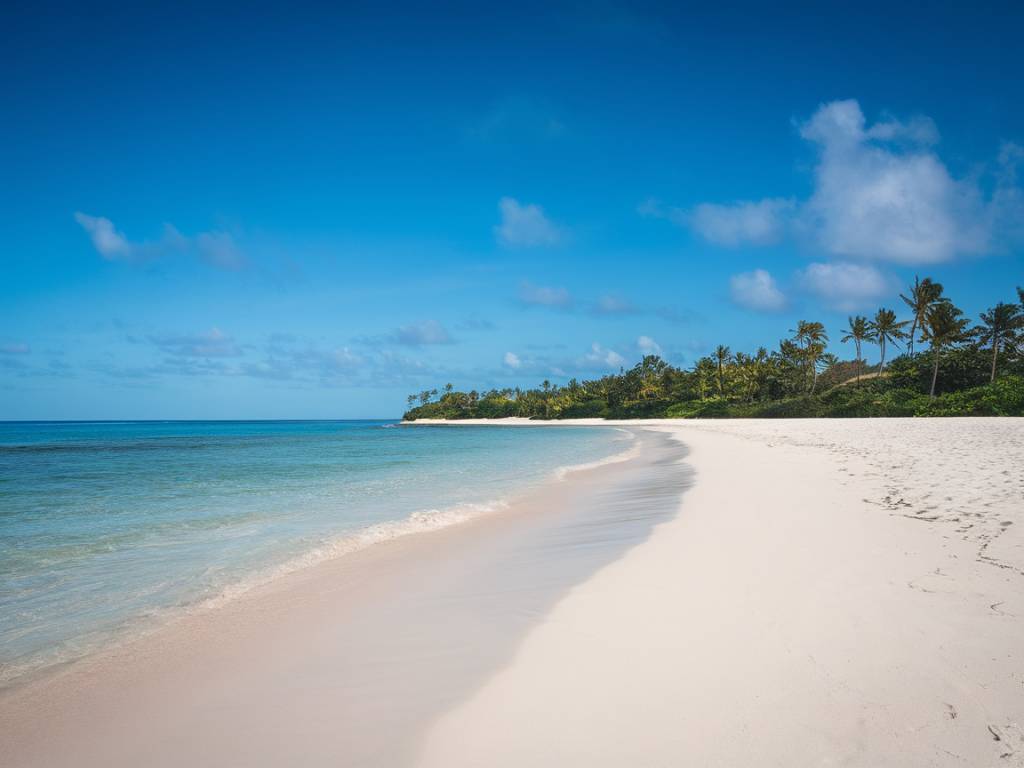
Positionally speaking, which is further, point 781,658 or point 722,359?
point 722,359

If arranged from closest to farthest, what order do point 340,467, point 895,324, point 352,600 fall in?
point 352,600
point 340,467
point 895,324

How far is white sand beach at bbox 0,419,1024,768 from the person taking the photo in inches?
101

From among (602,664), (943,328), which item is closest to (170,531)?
(602,664)

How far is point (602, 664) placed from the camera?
11.0 ft

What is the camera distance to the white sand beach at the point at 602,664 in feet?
8.45

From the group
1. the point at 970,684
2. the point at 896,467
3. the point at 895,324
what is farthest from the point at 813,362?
the point at 970,684

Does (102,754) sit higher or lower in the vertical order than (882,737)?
lower

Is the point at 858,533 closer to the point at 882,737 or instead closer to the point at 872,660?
the point at 872,660

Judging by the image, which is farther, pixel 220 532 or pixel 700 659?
pixel 220 532

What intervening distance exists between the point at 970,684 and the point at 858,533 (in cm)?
370

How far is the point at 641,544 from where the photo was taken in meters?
6.59

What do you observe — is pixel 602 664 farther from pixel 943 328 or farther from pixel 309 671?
pixel 943 328

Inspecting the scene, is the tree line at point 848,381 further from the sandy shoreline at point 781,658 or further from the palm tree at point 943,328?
the sandy shoreline at point 781,658

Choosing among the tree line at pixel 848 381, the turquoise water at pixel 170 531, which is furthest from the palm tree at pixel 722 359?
the turquoise water at pixel 170 531
